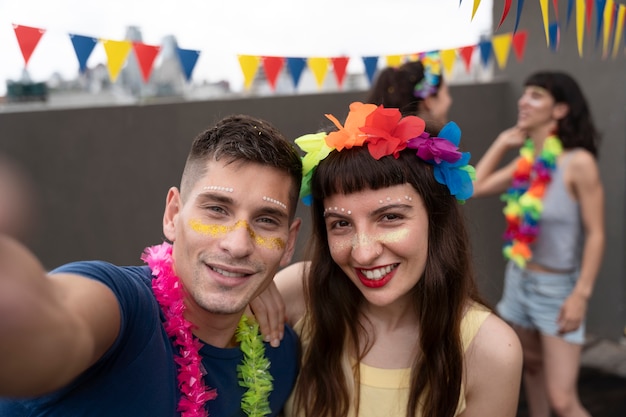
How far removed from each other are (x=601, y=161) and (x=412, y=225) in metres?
3.87

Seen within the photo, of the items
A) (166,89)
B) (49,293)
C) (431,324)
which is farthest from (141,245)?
(49,293)

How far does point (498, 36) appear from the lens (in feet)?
16.0

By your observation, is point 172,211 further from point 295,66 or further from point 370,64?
point 370,64

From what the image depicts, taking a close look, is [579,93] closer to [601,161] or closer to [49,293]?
[601,161]

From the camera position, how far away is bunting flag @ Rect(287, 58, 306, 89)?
3924mm

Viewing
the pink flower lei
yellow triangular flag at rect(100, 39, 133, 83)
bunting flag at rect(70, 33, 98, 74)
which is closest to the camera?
the pink flower lei

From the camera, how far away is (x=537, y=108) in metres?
3.57

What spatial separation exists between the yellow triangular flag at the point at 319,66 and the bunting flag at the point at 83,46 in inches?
55.2

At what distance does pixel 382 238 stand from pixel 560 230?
2.01 m

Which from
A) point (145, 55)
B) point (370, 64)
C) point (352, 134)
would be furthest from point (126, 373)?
point (370, 64)

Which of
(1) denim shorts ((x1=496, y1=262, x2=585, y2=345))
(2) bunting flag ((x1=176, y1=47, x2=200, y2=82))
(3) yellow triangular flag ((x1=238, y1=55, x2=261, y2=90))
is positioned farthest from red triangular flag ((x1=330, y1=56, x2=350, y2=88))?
(1) denim shorts ((x1=496, y1=262, x2=585, y2=345))

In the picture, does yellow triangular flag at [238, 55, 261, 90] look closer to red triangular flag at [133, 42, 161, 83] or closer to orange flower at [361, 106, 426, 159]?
red triangular flag at [133, 42, 161, 83]

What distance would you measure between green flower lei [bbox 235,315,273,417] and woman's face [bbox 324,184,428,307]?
1.07ft

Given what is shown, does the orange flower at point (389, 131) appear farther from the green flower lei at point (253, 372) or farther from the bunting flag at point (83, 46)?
the bunting flag at point (83, 46)
